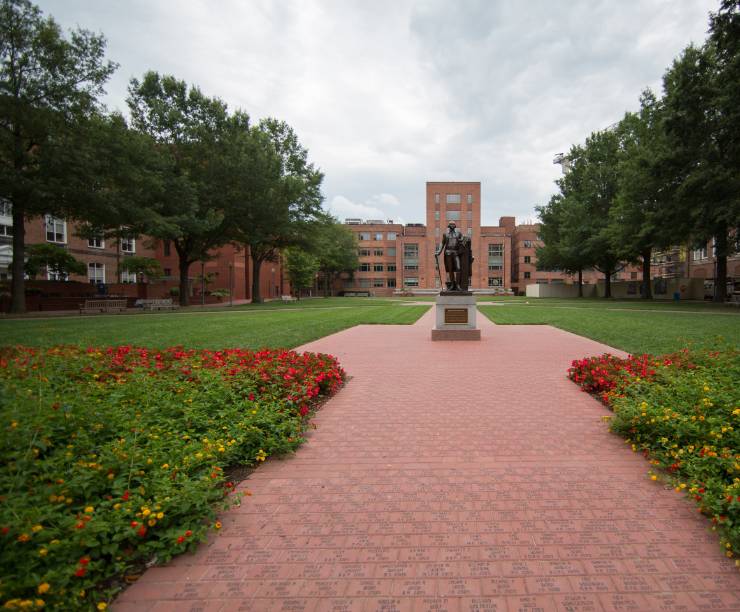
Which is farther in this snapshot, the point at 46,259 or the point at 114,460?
the point at 46,259

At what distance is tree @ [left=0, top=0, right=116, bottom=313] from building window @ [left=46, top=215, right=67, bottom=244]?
20.6 metres

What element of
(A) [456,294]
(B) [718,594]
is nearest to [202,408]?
(B) [718,594]

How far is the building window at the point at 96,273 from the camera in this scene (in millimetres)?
46781

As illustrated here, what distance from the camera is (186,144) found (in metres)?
33.1

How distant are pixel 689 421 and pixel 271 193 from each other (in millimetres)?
34610

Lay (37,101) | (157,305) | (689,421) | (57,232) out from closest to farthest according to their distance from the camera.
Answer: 1. (689,421)
2. (37,101)
3. (157,305)
4. (57,232)

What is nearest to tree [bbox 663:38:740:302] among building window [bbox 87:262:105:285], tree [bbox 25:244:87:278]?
tree [bbox 25:244:87:278]

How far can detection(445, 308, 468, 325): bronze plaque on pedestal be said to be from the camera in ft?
44.5

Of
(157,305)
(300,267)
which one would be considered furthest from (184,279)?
(300,267)

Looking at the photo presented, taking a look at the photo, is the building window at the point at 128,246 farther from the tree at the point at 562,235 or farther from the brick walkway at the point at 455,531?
the brick walkway at the point at 455,531

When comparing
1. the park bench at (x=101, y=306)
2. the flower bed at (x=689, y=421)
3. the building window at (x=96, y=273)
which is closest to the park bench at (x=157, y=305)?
the park bench at (x=101, y=306)

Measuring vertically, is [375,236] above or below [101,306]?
above

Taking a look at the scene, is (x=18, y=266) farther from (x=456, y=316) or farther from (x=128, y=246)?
(x=128, y=246)

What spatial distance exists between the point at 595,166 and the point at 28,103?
4716 centimetres
